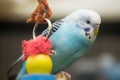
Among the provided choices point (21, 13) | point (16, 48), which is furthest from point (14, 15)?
point (16, 48)

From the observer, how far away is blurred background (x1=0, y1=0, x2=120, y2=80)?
55.9 inches

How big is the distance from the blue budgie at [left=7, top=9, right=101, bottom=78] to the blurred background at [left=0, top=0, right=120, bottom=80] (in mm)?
885

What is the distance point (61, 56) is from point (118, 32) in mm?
1064

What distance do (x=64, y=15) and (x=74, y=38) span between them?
0.98 meters

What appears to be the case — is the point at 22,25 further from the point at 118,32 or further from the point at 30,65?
the point at 30,65

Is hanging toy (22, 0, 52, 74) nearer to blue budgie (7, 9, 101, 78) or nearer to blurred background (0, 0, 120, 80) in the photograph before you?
blue budgie (7, 9, 101, 78)

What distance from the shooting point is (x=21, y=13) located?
1.50 metres

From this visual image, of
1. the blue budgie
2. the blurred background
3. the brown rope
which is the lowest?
the blurred background

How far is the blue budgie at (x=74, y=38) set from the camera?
1.63 ft

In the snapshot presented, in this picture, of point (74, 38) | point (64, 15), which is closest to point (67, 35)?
point (74, 38)

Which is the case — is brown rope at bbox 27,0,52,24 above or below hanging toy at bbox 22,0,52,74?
above

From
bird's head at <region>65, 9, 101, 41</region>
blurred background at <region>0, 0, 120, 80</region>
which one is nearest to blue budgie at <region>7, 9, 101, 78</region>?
bird's head at <region>65, 9, 101, 41</region>

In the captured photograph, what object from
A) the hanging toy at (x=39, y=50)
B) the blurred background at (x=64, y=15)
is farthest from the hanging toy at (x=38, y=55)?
the blurred background at (x=64, y=15)

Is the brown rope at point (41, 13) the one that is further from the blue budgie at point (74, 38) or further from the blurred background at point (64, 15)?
the blurred background at point (64, 15)
